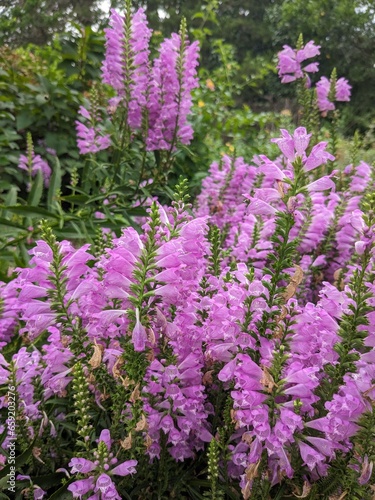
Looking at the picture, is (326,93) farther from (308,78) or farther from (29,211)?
(29,211)

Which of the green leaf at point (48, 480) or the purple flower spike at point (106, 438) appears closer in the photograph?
the purple flower spike at point (106, 438)

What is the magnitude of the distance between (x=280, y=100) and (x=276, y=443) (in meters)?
20.9

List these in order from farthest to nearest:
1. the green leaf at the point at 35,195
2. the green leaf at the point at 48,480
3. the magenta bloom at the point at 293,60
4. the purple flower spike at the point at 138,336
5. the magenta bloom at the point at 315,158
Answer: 1. the green leaf at the point at 35,195
2. the magenta bloom at the point at 293,60
3. the green leaf at the point at 48,480
4. the magenta bloom at the point at 315,158
5. the purple flower spike at the point at 138,336

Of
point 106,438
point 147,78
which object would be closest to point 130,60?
point 147,78

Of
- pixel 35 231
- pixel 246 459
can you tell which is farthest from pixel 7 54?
pixel 246 459

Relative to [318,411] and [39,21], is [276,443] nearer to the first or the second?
[318,411]

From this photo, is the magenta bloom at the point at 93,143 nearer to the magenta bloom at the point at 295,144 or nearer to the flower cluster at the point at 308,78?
the flower cluster at the point at 308,78

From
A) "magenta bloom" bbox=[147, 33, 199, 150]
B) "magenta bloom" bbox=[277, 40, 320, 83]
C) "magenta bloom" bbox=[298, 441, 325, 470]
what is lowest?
"magenta bloom" bbox=[298, 441, 325, 470]

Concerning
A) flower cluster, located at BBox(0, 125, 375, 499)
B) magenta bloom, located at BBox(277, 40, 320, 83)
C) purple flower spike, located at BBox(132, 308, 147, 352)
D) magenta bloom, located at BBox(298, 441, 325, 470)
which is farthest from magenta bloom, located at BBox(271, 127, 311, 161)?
magenta bloom, located at BBox(277, 40, 320, 83)

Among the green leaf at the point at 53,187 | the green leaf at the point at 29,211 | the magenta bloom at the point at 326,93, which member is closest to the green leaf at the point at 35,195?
the green leaf at the point at 53,187

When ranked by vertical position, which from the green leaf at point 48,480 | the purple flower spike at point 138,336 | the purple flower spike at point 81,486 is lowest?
the green leaf at point 48,480

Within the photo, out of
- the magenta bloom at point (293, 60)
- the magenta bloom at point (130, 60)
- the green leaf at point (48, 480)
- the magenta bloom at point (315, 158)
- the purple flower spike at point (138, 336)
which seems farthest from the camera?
the magenta bloom at point (293, 60)

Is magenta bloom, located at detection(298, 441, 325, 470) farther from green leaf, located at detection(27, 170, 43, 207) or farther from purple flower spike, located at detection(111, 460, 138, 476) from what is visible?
green leaf, located at detection(27, 170, 43, 207)

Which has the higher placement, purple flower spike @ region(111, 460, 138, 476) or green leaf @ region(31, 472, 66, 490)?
purple flower spike @ region(111, 460, 138, 476)
